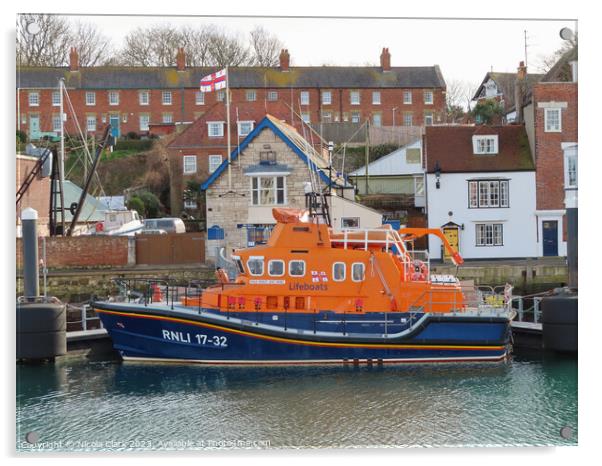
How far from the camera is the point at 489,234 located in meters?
25.2

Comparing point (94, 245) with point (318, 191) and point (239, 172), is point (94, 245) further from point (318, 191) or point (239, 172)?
point (318, 191)

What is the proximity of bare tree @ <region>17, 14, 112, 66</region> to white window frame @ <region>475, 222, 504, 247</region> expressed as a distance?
11.2m

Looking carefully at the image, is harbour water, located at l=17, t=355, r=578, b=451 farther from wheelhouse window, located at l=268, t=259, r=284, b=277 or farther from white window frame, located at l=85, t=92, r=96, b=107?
white window frame, located at l=85, t=92, r=96, b=107

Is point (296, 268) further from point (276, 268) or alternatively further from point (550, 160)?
point (550, 160)

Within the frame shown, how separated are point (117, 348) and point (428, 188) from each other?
37.5ft

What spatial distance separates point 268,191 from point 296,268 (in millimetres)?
8705

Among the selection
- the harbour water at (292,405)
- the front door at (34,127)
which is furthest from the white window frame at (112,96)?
the harbour water at (292,405)

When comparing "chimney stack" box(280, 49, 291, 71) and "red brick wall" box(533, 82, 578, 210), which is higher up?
"chimney stack" box(280, 49, 291, 71)

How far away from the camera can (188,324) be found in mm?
16875

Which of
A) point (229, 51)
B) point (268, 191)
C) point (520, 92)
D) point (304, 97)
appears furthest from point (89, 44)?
point (304, 97)

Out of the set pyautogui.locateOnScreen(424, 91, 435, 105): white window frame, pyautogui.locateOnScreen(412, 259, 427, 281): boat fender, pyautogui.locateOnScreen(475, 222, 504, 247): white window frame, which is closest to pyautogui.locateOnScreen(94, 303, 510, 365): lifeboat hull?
pyautogui.locateOnScreen(412, 259, 427, 281): boat fender

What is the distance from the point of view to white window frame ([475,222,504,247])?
82.3 feet

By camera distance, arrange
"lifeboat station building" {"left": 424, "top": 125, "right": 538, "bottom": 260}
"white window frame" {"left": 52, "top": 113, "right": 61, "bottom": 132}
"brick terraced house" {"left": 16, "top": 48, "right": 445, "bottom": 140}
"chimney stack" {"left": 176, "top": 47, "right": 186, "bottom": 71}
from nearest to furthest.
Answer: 1. "lifeboat station building" {"left": 424, "top": 125, "right": 538, "bottom": 260}
2. "chimney stack" {"left": 176, "top": 47, "right": 186, "bottom": 71}
3. "white window frame" {"left": 52, "top": 113, "right": 61, "bottom": 132}
4. "brick terraced house" {"left": 16, "top": 48, "right": 445, "bottom": 140}

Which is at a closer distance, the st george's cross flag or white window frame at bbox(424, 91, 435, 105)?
the st george's cross flag
